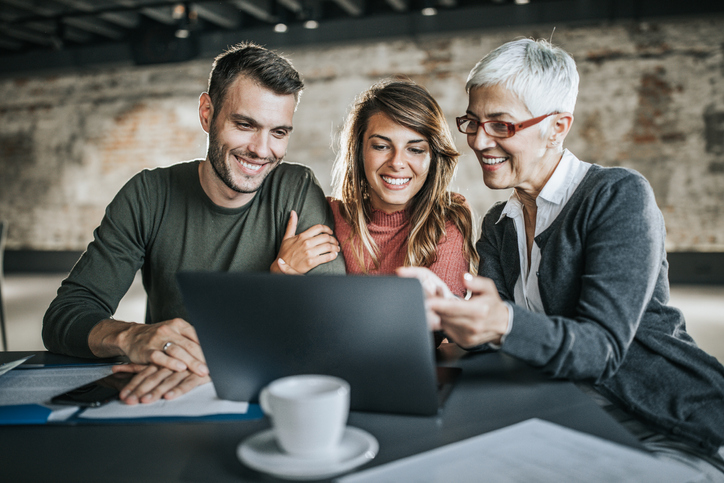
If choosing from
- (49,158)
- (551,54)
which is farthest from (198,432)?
(49,158)

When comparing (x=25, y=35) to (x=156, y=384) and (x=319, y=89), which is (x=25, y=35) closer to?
(x=319, y=89)

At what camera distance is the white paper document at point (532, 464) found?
0.61 m

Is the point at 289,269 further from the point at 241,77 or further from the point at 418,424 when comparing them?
the point at 418,424

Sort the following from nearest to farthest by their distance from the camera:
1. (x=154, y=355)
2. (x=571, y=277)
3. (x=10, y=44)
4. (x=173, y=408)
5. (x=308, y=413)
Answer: (x=308, y=413) → (x=173, y=408) → (x=154, y=355) → (x=571, y=277) → (x=10, y=44)

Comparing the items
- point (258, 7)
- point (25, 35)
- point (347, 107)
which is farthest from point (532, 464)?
point (25, 35)

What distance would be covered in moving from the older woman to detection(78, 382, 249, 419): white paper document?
0.36 m

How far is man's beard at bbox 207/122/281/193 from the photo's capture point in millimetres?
1696

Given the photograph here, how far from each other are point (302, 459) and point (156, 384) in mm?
416

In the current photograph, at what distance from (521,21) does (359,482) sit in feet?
21.5

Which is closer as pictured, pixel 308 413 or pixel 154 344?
pixel 308 413

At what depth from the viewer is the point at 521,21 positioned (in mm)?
6266

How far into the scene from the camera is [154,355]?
101cm

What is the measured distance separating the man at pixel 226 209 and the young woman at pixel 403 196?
0.71 ft

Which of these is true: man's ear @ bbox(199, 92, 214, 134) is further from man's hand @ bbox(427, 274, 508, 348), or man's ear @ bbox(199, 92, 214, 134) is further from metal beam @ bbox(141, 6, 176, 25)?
metal beam @ bbox(141, 6, 176, 25)
